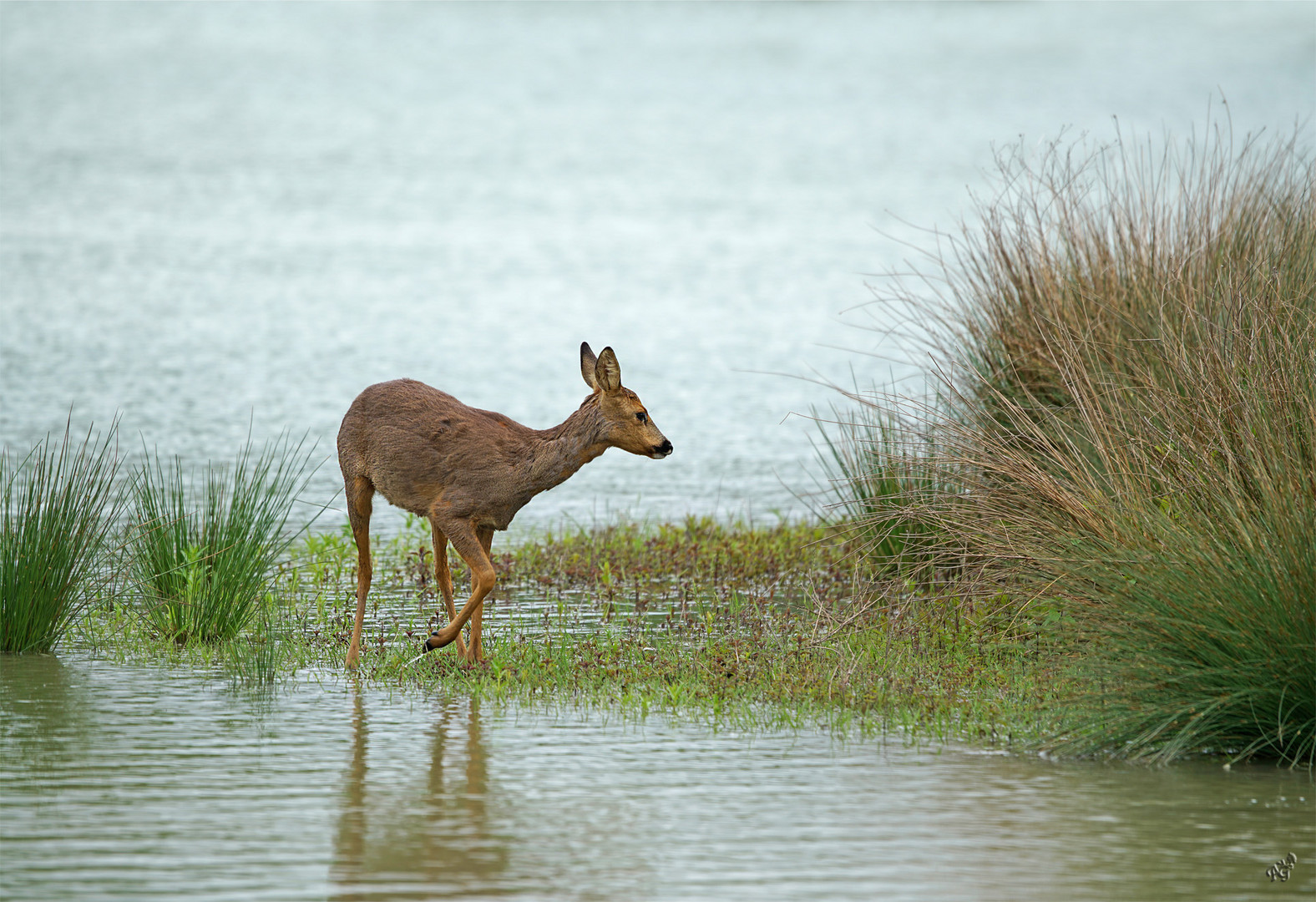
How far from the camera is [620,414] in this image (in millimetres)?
9070

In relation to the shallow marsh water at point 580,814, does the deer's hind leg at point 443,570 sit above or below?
above

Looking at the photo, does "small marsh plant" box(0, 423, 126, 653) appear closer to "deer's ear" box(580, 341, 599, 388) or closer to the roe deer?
the roe deer

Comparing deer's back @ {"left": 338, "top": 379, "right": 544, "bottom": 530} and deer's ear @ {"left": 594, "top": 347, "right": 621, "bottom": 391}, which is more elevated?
deer's ear @ {"left": 594, "top": 347, "right": 621, "bottom": 391}

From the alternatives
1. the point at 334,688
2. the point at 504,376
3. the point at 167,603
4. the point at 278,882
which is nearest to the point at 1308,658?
the point at 278,882

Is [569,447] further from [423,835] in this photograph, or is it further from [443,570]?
[423,835]

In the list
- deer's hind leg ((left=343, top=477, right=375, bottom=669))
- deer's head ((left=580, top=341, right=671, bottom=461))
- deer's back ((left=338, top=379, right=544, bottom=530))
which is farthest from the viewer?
deer's hind leg ((left=343, top=477, right=375, bottom=669))

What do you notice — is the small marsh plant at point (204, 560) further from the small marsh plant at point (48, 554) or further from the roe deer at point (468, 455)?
→ the roe deer at point (468, 455)

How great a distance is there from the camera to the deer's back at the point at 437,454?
9281 mm

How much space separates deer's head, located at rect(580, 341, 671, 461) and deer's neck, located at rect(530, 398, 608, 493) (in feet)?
0.22

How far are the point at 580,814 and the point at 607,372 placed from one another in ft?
10.6

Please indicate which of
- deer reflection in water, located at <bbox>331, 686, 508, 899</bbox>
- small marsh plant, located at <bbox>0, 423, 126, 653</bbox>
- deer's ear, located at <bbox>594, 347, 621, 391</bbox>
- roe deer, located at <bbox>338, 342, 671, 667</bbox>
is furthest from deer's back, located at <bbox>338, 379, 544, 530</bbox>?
deer reflection in water, located at <bbox>331, 686, 508, 899</bbox>

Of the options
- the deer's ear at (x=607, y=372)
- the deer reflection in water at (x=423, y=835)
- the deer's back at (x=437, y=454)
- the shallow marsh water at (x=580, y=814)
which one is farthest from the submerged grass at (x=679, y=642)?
the deer's ear at (x=607, y=372)

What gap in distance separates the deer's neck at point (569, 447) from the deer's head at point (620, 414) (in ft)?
0.22

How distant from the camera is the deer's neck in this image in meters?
9.12
